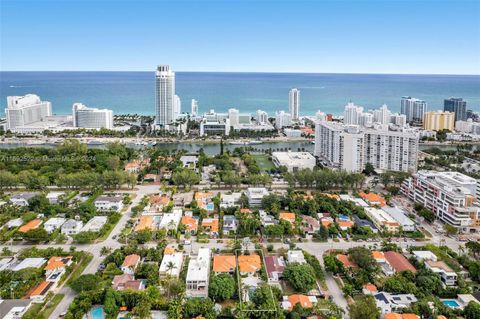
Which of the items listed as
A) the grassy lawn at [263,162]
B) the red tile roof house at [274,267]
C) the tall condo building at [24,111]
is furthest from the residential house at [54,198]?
the tall condo building at [24,111]

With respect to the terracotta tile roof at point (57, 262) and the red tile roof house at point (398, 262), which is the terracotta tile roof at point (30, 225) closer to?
the terracotta tile roof at point (57, 262)

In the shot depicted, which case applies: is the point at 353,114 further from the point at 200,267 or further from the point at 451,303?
the point at 200,267

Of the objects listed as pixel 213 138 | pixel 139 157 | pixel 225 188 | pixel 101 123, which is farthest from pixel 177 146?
pixel 225 188

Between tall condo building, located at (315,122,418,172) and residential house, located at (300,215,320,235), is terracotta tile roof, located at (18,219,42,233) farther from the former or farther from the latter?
tall condo building, located at (315,122,418,172)

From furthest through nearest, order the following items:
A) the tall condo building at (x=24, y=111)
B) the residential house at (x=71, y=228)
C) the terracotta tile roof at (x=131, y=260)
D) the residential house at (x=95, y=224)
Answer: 1. the tall condo building at (x=24, y=111)
2. the residential house at (x=95, y=224)
3. the residential house at (x=71, y=228)
4. the terracotta tile roof at (x=131, y=260)

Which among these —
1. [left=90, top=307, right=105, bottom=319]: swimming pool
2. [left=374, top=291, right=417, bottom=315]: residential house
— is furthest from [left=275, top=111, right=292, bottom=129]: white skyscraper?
[left=90, top=307, right=105, bottom=319]: swimming pool

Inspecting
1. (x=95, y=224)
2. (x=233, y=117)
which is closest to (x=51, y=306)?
(x=95, y=224)
